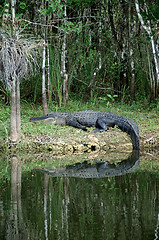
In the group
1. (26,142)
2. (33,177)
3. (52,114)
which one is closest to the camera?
(33,177)

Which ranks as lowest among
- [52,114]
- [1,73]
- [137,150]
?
[137,150]

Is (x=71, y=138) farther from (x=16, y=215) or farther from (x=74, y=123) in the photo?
(x=16, y=215)

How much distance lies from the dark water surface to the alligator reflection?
0.46 feet

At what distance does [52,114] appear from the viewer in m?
9.97

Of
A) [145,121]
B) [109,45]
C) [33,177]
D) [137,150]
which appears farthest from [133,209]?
[109,45]

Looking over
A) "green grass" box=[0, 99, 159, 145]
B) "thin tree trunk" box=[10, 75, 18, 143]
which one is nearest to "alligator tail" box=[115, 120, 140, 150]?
"green grass" box=[0, 99, 159, 145]

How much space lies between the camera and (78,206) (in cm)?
461

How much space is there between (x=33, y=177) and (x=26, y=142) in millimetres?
2170

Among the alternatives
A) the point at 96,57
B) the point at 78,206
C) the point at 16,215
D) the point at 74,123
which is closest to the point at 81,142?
the point at 74,123

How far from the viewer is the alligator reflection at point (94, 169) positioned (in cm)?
632

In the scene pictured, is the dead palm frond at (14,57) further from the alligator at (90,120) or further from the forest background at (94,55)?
the forest background at (94,55)

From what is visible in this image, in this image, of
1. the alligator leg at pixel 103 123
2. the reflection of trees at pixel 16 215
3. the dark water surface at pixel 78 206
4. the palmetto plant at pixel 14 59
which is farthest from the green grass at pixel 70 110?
the reflection of trees at pixel 16 215

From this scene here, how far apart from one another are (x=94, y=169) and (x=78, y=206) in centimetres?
213

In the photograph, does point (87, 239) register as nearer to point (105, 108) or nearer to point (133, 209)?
point (133, 209)
